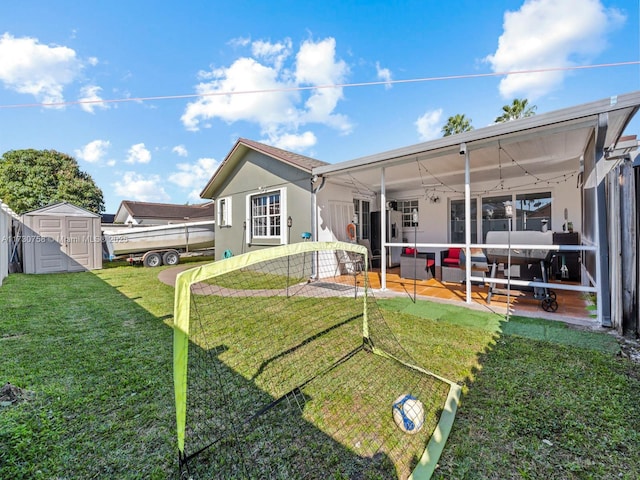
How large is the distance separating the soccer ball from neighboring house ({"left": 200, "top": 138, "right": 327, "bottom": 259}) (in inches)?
245

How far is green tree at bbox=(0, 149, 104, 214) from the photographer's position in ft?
71.5

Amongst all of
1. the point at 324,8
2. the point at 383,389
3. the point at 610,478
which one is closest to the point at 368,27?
the point at 324,8

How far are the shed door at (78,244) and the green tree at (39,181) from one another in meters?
17.0

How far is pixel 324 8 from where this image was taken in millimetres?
8445

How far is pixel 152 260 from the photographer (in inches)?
476

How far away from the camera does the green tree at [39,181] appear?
21.8 m

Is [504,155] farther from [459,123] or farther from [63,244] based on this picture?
[459,123]

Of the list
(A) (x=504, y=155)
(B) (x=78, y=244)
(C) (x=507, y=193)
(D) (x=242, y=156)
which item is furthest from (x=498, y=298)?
(B) (x=78, y=244)

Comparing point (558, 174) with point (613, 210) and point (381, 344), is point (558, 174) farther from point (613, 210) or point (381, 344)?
point (381, 344)

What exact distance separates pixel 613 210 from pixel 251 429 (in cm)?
513

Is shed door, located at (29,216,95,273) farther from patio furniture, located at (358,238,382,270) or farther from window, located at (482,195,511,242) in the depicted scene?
window, located at (482,195,511,242)

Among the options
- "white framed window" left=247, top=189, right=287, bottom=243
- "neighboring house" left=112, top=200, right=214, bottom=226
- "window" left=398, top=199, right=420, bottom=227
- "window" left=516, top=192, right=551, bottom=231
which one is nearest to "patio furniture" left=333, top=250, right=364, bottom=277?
"white framed window" left=247, top=189, right=287, bottom=243

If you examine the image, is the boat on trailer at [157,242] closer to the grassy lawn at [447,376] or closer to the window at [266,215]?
the window at [266,215]

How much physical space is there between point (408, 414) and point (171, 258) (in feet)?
43.0
